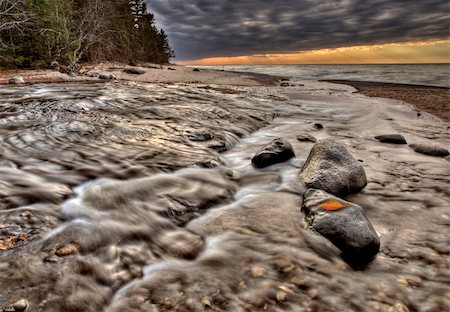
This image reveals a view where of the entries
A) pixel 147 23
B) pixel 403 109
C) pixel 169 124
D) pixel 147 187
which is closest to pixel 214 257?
pixel 147 187

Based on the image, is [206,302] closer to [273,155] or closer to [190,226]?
[190,226]

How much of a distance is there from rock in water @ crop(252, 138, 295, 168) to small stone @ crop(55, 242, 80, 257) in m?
3.50

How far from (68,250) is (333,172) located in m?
3.58

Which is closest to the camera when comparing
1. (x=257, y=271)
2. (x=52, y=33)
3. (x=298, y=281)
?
(x=298, y=281)

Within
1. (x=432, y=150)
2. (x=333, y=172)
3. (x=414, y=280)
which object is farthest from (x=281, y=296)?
(x=432, y=150)

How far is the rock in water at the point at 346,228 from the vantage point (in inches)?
122

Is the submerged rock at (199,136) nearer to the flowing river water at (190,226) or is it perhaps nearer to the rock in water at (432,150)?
the flowing river water at (190,226)

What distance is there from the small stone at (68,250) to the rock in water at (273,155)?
3.50 m

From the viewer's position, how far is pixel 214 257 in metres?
3.09

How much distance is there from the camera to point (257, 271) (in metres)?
2.86

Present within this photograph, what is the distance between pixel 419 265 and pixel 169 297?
2419 mm

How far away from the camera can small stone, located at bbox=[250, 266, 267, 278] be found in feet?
9.21

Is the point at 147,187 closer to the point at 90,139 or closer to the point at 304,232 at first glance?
the point at 304,232

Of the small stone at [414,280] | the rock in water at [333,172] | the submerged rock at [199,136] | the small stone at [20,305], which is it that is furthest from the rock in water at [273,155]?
the small stone at [20,305]
